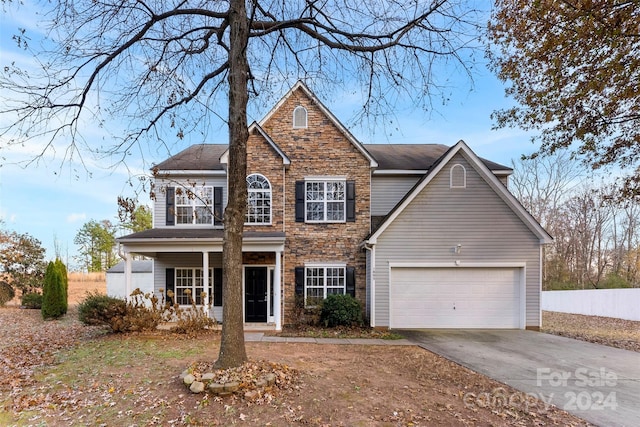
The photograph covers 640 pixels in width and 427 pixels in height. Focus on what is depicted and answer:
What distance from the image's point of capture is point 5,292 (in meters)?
17.9

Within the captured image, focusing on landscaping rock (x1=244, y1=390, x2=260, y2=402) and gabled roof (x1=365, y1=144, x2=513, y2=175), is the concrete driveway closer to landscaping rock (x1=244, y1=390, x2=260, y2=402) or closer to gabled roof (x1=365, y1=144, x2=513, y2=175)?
landscaping rock (x1=244, y1=390, x2=260, y2=402)

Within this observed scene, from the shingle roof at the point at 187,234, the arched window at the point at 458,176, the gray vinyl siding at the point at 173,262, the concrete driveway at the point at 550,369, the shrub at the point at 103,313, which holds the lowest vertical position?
the concrete driveway at the point at 550,369

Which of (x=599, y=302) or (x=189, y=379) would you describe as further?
(x=599, y=302)

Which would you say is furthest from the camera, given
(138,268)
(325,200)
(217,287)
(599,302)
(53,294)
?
(138,268)

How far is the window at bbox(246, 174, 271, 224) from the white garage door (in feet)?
16.8

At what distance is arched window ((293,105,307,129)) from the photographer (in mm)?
13703

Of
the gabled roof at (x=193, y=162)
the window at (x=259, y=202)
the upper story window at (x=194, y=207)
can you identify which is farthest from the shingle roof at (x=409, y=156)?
the gabled roof at (x=193, y=162)

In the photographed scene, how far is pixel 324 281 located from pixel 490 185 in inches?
276

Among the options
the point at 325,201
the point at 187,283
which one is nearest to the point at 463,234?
the point at 325,201

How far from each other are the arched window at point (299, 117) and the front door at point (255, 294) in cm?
573

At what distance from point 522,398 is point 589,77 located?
324 inches

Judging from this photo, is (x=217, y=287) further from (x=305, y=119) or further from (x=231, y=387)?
(x=231, y=387)

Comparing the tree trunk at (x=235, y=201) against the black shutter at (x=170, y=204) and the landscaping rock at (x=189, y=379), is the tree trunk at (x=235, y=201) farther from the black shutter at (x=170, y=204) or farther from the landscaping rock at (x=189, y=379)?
the black shutter at (x=170, y=204)

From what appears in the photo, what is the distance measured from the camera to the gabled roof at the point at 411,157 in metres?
14.3
